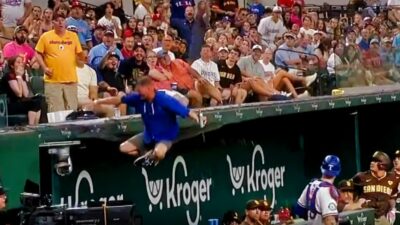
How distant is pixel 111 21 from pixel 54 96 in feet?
16.9

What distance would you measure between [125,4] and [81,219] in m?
12.0

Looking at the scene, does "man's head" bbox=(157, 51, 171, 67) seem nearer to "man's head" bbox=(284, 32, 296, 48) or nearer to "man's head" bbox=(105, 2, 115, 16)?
"man's head" bbox=(105, 2, 115, 16)

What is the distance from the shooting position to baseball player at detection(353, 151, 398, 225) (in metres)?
16.8

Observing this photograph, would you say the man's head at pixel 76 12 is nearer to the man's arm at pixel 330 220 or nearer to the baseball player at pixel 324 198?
the baseball player at pixel 324 198

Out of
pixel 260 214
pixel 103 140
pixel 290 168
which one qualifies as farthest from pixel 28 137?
pixel 290 168

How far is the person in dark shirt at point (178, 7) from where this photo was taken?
68.6ft

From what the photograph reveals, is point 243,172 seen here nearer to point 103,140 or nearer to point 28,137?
point 103,140

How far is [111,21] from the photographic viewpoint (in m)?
19.5

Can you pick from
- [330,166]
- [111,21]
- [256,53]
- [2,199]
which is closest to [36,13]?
[111,21]

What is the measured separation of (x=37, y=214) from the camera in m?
11.1

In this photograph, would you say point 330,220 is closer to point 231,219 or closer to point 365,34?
point 231,219

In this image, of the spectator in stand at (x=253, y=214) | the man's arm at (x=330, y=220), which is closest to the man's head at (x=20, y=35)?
the spectator in stand at (x=253, y=214)

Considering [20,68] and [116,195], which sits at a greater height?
[20,68]

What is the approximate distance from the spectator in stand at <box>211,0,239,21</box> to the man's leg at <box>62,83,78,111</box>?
8193 mm
